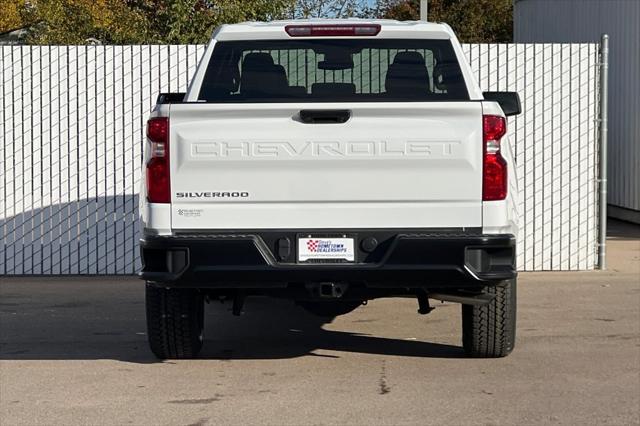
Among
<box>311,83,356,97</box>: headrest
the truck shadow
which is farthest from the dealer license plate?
the truck shadow

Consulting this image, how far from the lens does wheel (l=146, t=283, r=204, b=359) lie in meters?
A: 8.41

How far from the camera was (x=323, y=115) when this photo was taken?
25.2 feet

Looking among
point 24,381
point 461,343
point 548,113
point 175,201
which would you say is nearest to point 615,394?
point 461,343

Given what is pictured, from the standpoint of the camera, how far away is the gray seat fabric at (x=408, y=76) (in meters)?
8.43

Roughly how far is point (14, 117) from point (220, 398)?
661cm

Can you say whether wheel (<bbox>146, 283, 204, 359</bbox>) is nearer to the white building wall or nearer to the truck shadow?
the truck shadow

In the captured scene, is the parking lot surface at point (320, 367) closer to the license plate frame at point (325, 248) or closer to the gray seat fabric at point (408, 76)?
the license plate frame at point (325, 248)

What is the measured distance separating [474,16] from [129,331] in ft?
99.9

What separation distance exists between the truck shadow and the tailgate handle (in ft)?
6.53

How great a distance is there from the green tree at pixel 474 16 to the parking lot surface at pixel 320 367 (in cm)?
2763

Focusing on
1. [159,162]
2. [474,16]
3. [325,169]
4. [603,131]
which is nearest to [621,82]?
[603,131]

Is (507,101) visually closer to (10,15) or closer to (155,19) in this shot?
(155,19)

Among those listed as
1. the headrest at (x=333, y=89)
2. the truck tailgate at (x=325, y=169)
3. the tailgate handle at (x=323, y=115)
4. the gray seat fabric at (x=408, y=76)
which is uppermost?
the gray seat fabric at (x=408, y=76)

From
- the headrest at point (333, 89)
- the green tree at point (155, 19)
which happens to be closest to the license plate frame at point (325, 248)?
the headrest at point (333, 89)
